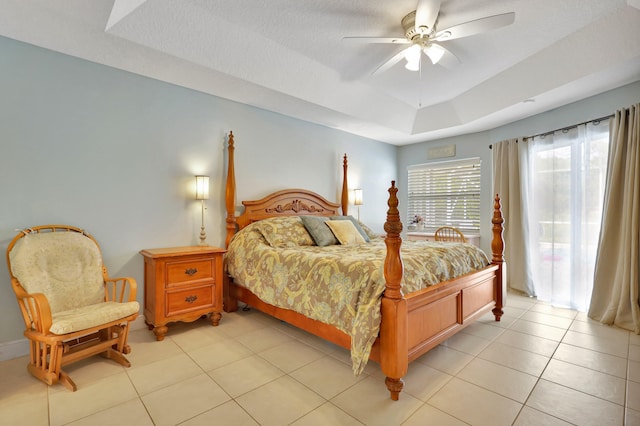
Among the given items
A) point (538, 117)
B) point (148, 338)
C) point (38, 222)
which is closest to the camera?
point (38, 222)

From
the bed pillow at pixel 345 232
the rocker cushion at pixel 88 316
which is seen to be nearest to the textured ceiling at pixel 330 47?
the bed pillow at pixel 345 232

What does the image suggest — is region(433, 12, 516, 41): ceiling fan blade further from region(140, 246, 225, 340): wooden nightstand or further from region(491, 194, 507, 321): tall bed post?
region(140, 246, 225, 340): wooden nightstand

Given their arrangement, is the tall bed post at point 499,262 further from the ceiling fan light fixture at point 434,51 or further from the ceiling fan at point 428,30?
the ceiling fan at point 428,30

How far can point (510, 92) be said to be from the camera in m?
3.58

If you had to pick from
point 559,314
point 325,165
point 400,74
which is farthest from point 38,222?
point 559,314

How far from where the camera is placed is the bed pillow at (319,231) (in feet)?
11.4

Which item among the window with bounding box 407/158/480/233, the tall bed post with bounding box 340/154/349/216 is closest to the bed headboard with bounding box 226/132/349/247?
the tall bed post with bounding box 340/154/349/216

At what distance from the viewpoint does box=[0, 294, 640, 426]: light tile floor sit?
5.60 feet

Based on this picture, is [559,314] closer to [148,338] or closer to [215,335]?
[215,335]

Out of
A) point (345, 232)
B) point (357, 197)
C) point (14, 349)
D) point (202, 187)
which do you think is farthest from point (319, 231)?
point (14, 349)

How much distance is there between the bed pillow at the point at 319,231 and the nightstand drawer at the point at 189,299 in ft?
3.94

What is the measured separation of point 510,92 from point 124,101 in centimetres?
415

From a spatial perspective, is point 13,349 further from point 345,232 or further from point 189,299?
point 345,232

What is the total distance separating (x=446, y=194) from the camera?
17.7 feet
